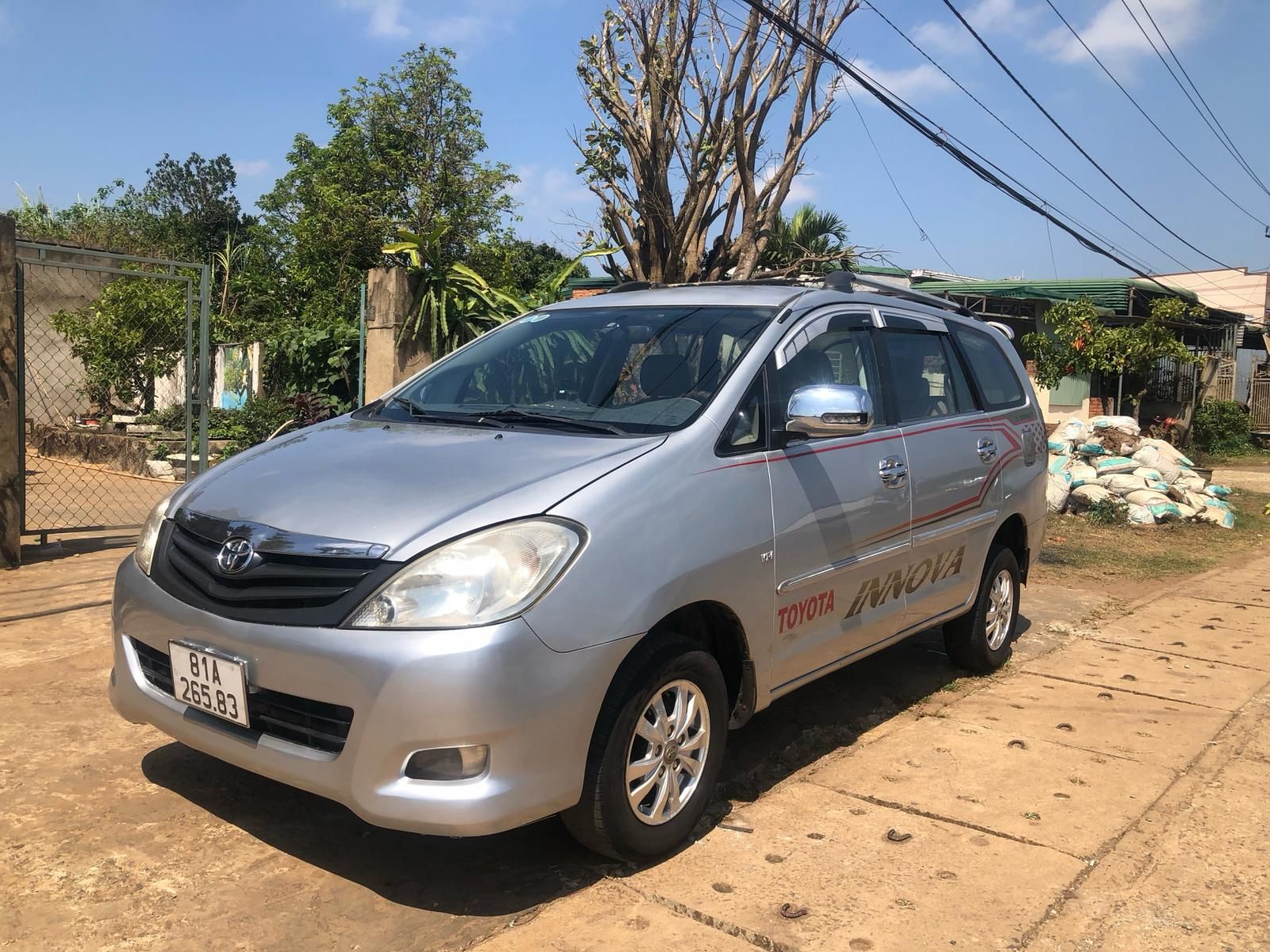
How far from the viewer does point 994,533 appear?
5.32 m

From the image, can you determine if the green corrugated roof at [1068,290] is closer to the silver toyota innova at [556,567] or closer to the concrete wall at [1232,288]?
the silver toyota innova at [556,567]

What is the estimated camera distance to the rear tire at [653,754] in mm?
2941

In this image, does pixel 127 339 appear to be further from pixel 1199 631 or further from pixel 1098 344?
pixel 1098 344

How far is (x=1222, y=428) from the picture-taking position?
79.3 ft

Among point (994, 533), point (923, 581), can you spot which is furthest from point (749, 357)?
point (994, 533)

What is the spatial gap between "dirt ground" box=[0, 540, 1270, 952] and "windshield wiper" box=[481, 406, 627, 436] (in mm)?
1347

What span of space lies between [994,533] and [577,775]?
3.23 meters

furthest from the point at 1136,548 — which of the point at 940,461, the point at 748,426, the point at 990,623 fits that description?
the point at 748,426

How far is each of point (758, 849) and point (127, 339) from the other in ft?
45.0

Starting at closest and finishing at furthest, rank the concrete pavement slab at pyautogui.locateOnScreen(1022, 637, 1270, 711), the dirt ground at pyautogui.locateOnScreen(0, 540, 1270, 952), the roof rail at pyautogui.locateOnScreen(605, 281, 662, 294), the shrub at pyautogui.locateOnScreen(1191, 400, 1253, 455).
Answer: the dirt ground at pyautogui.locateOnScreen(0, 540, 1270, 952) < the roof rail at pyautogui.locateOnScreen(605, 281, 662, 294) < the concrete pavement slab at pyautogui.locateOnScreen(1022, 637, 1270, 711) < the shrub at pyautogui.locateOnScreen(1191, 400, 1253, 455)

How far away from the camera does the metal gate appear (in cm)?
1130

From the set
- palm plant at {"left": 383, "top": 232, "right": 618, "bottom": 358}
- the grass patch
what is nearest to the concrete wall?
the grass patch

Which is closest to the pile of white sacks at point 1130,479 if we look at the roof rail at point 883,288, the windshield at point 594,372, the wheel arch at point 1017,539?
the wheel arch at point 1017,539

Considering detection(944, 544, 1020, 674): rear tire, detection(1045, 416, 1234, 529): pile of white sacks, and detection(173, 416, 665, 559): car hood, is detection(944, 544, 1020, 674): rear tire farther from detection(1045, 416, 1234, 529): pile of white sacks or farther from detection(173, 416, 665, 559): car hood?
detection(1045, 416, 1234, 529): pile of white sacks
